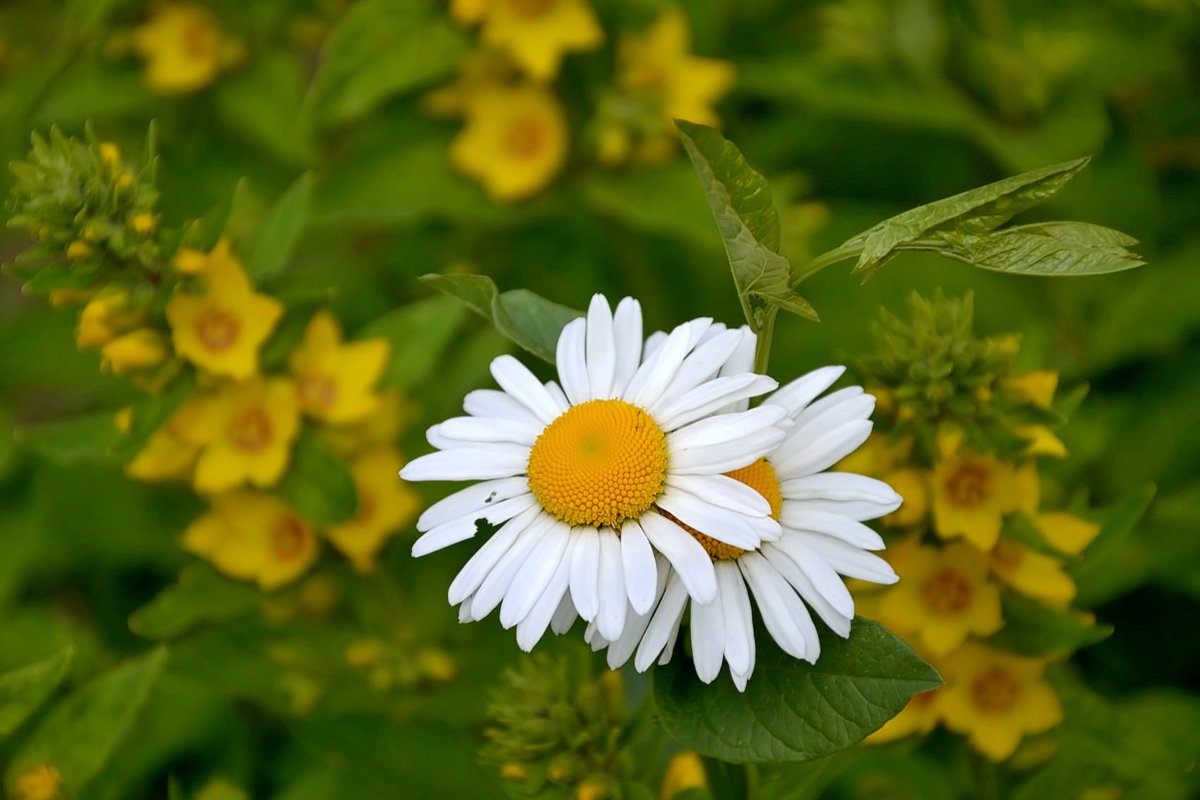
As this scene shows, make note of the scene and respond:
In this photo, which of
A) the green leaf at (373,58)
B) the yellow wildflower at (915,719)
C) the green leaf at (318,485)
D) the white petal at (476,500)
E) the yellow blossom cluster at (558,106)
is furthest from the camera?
the yellow blossom cluster at (558,106)

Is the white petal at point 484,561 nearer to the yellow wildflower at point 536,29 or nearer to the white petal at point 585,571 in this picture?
the white petal at point 585,571

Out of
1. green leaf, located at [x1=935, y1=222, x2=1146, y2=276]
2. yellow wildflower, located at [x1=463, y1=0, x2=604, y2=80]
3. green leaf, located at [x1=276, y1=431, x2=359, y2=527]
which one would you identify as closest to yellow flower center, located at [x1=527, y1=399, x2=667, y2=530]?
green leaf, located at [x1=935, y1=222, x2=1146, y2=276]

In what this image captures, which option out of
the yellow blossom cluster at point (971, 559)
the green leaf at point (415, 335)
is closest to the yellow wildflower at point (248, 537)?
the green leaf at point (415, 335)

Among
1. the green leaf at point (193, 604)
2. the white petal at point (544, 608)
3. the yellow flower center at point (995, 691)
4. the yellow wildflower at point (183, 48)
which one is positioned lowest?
the green leaf at point (193, 604)

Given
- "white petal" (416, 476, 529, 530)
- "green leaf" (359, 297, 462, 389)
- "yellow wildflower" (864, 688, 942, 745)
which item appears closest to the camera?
"white petal" (416, 476, 529, 530)

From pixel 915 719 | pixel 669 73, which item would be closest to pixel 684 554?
pixel 915 719

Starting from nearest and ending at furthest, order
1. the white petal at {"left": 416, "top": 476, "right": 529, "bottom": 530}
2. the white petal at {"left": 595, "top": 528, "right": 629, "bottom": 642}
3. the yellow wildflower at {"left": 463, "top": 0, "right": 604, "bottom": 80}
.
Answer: the white petal at {"left": 595, "top": 528, "right": 629, "bottom": 642} < the white petal at {"left": 416, "top": 476, "right": 529, "bottom": 530} < the yellow wildflower at {"left": 463, "top": 0, "right": 604, "bottom": 80}

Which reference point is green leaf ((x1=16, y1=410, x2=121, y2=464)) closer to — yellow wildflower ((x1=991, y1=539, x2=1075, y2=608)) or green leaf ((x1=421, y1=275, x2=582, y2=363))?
green leaf ((x1=421, y1=275, x2=582, y2=363))
